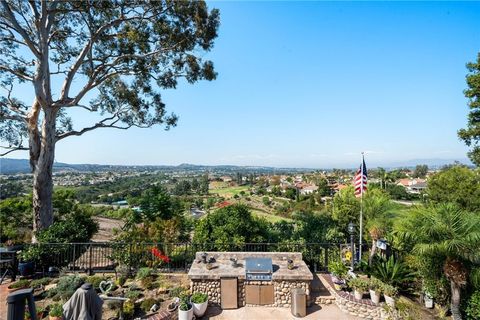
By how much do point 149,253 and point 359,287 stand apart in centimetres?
664

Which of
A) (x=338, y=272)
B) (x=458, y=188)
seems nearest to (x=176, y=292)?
(x=338, y=272)

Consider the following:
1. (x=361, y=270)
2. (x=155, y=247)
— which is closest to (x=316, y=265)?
(x=361, y=270)

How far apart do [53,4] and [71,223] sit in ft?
26.5

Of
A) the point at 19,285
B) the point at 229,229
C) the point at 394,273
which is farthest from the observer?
the point at 229,229

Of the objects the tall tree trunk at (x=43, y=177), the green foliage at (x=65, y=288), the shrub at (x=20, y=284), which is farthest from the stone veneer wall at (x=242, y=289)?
the tall tree trunk at (x=43, y=177)

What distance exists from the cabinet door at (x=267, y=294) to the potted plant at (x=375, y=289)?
2579 millimetres

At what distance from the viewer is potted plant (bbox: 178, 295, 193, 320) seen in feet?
19.3

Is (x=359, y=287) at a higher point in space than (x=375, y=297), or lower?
higher

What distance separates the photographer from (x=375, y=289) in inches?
250

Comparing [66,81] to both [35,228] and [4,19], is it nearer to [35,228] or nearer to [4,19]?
[4,19]

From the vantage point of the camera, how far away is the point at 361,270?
8.06 metres

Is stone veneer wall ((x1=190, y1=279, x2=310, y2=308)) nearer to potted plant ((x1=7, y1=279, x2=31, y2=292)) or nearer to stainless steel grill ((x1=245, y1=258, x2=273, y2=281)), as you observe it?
stainless steel grill ((x1=245, y1=258, x2=273, y2=281))

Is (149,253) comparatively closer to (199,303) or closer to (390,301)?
(199,303)

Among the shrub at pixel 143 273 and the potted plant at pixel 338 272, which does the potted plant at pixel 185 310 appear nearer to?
the shrub at pixel 143 273
